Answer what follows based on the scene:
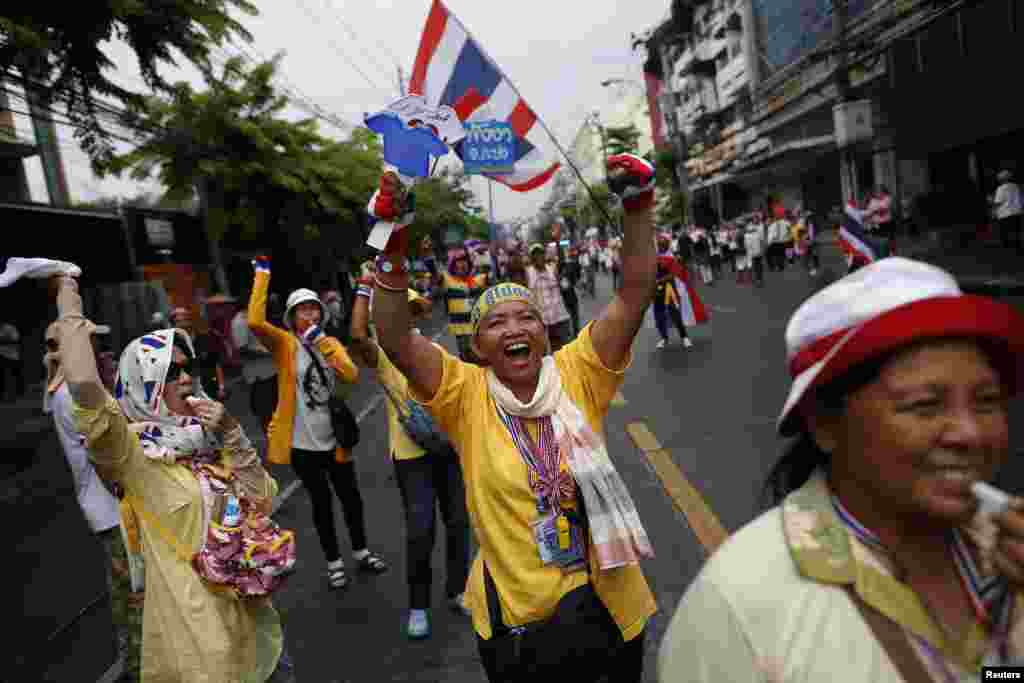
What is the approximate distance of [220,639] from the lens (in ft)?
9.11

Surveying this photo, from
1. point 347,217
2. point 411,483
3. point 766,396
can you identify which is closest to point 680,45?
point 347,217

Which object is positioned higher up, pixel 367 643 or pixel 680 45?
pixel 680 45

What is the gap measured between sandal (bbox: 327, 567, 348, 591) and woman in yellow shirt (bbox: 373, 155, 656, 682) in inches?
100

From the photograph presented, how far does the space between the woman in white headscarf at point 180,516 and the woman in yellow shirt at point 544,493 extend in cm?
91

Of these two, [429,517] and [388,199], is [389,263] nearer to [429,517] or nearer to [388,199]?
[388,199]

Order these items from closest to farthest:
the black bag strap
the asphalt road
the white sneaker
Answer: the asphalt road → the white sneaker → the black bag strap

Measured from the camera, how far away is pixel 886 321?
46.9 inches

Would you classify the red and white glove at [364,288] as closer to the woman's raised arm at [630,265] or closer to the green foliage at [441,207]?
the woman's raised arm at [630,265]

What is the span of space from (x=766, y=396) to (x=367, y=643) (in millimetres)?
5278

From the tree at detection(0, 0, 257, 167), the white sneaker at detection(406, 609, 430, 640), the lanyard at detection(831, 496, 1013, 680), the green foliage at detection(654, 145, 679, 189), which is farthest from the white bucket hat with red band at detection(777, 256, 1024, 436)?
the green foliage at detection(654, 145, 679, 189)

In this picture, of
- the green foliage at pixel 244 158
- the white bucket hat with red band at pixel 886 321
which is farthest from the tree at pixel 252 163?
the white bucket hat with red band at pixel 886 321

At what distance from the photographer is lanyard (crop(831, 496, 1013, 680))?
1.22 metres

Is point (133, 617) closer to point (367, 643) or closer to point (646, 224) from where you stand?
point (367, 643)

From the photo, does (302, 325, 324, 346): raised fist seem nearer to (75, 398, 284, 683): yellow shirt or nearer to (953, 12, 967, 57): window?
(75, 398, 284, 683): yellow shirt
